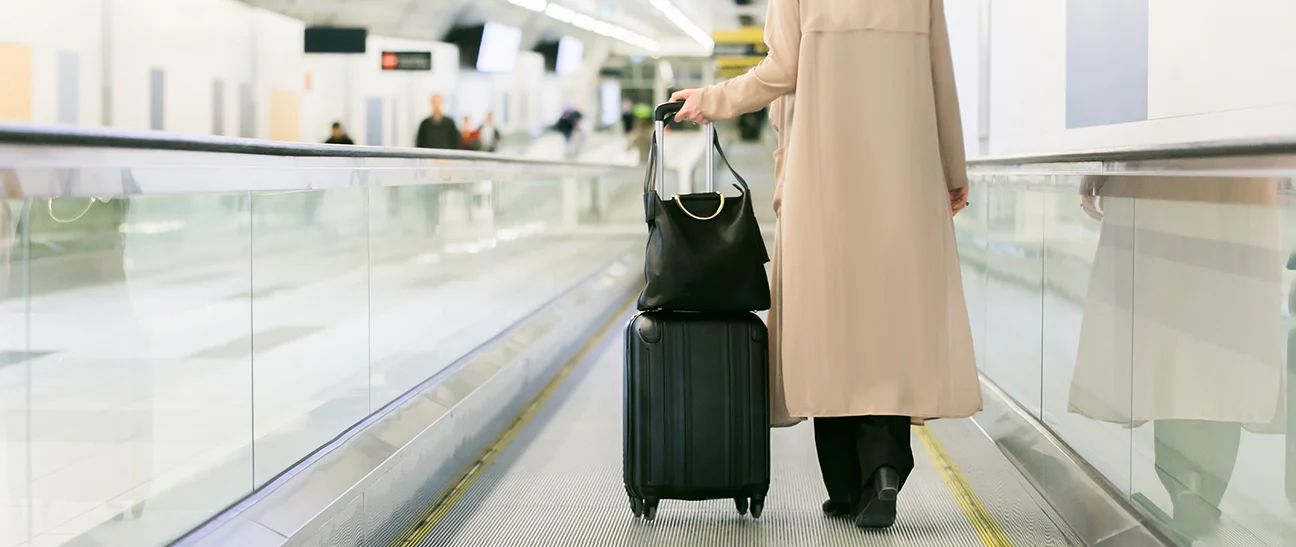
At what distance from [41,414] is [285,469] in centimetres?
107

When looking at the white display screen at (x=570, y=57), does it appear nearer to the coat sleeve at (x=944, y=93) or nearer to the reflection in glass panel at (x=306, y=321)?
the reflection in glass panel at (x=306, y=321)

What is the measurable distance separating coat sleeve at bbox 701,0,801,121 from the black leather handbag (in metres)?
0.18

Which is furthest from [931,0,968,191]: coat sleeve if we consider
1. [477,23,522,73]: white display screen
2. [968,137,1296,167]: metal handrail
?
[477,23,522,73]: white display screen

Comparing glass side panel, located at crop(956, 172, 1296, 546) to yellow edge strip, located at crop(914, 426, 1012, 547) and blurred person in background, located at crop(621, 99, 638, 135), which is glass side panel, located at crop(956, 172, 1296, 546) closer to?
yellow edge strip, located at crop(914, 426, 1012, 547)

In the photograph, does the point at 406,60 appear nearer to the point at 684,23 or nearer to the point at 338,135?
the point at 338,135

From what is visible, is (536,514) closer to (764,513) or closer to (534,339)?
(764,513)

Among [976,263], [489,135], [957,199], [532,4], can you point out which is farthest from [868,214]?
[532,4]

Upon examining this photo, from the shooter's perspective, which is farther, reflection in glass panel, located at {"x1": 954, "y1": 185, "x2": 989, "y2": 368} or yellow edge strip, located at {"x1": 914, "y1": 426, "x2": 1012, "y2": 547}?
reflection in glass panel, located at {"x1": 954, "y1": 185, "x2": 989, "y2": 368}

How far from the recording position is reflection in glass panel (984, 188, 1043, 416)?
13.1ft

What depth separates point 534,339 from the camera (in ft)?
20.1

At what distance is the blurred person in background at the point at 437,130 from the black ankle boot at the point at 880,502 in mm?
8252

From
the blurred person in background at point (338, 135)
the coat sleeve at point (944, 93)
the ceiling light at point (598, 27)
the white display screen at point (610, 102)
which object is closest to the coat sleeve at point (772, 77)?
the coat sleeve at point (944, 93)

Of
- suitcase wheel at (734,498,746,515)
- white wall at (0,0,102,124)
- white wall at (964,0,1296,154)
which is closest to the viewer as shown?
white wall at (964,0,1296,154)

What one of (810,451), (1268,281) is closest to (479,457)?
(810,451)
